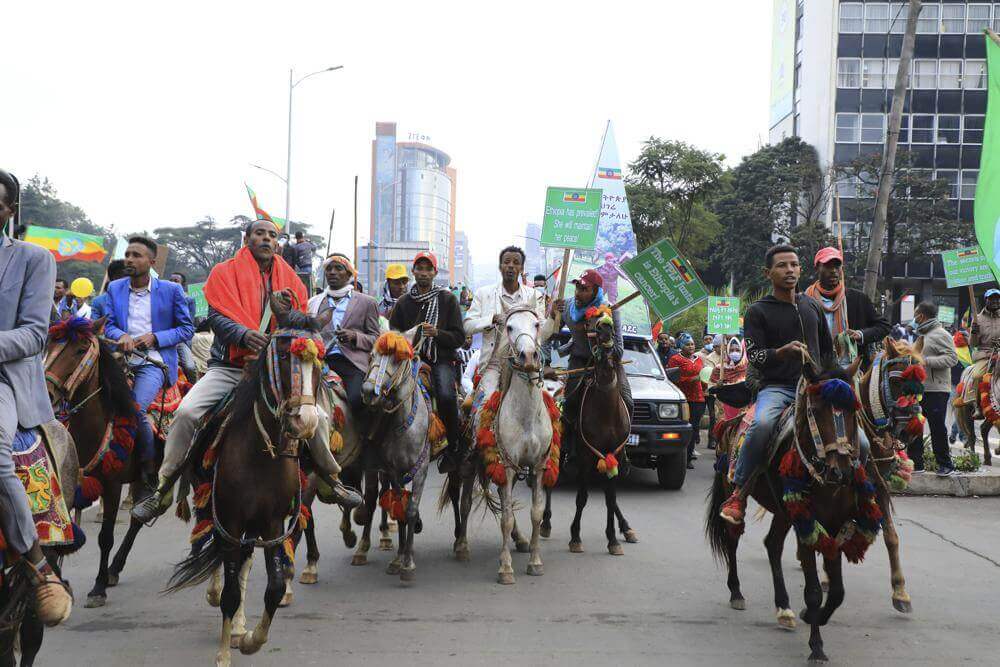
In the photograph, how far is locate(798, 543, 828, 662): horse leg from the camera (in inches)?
221

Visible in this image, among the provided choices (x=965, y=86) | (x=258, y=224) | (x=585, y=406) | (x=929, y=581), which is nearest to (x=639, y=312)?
(x=585, y=406)

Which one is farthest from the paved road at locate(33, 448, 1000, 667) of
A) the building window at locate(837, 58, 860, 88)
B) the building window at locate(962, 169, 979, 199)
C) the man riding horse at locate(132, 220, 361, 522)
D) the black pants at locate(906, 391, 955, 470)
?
the building window at locate(837, 58, 860, 88)

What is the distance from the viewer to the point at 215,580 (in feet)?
20.8

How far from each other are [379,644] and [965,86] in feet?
195

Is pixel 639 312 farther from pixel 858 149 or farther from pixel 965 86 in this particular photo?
pixel 965 86

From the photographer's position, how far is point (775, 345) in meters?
6.57

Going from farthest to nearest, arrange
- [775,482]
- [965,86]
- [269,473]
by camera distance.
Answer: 1. [965,86]
2. [775,482]
3. [269,473]

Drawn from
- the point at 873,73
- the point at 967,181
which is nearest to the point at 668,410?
the point at 967,181

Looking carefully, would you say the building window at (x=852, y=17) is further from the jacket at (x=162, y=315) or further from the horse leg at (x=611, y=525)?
the jacket at (x=162, y=315)

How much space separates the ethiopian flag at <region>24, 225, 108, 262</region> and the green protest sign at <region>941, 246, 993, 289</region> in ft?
52.4

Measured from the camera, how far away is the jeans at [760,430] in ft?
20.7

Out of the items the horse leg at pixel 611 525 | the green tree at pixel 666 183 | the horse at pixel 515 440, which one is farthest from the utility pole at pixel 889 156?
the green tree at pixel 666 183

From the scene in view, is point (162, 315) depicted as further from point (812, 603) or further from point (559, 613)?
point (812, 603)

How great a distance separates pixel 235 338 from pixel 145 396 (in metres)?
2.25
